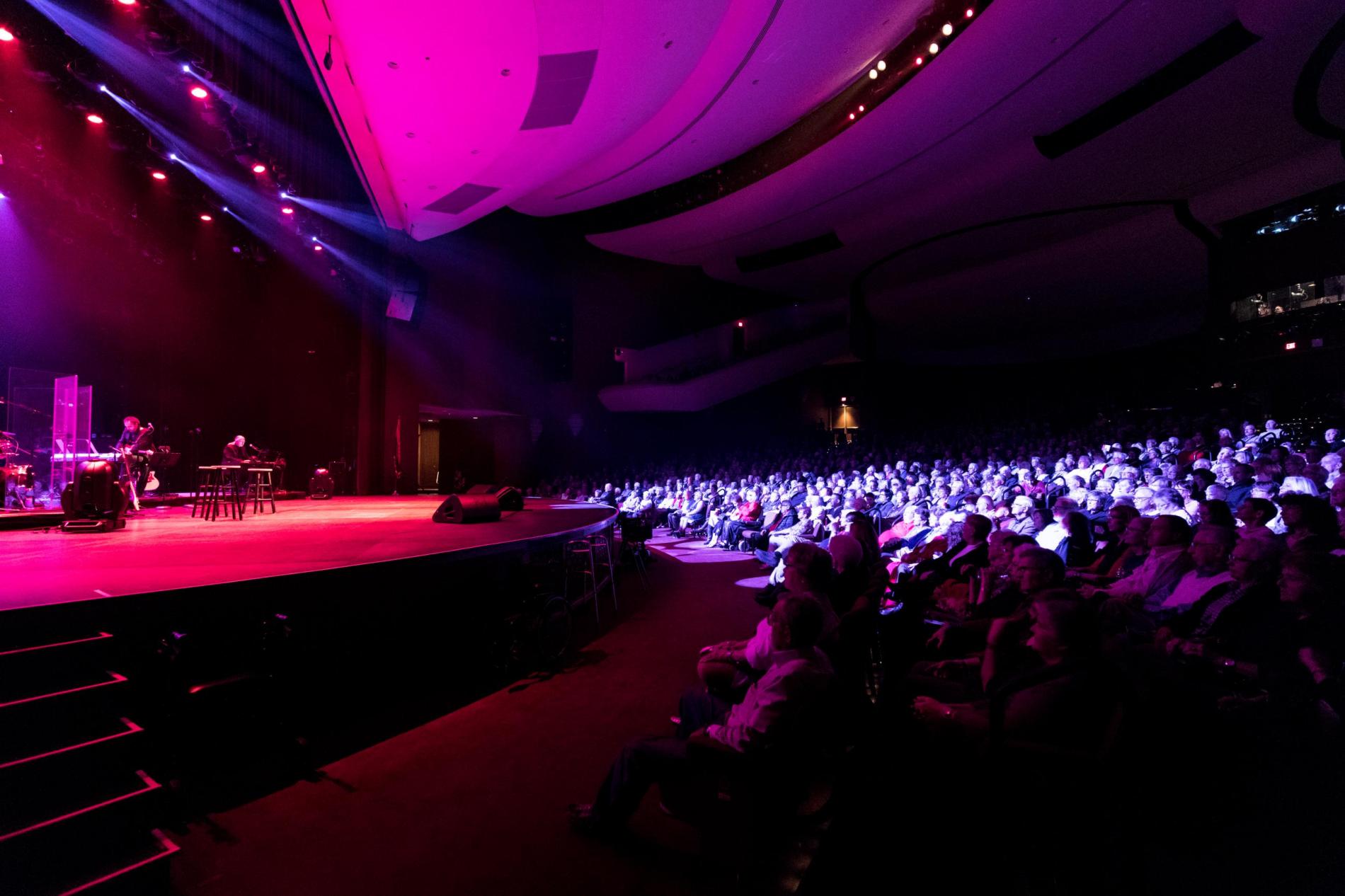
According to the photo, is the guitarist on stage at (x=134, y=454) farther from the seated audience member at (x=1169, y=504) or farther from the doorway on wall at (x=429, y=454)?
the seated audience member at (x=1169, y=504)

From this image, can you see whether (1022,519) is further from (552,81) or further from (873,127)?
(873,127)

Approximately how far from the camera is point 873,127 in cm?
954

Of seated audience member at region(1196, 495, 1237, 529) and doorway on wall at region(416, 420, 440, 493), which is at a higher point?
doorway on wall at region(416, 420, 440, 493)

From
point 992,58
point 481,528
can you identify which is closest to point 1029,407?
point 992,58

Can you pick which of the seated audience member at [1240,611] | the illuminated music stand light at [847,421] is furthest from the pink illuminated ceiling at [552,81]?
→ the illuminated music stand light at [847,421]

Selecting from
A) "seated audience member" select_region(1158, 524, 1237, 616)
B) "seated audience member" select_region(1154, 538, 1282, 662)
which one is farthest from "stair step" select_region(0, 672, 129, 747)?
"seated audience member" select_region(1158, 524, 1237, 616)

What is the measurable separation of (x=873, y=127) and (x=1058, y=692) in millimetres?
9534

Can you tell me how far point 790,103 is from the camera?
974 cm

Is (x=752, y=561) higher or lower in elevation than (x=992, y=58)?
lower

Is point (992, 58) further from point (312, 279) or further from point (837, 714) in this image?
point (312, 279)

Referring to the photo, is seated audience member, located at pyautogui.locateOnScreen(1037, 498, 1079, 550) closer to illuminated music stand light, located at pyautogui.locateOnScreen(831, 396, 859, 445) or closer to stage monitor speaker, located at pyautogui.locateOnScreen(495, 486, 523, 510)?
stage monitor speaker, located at pyautogui.locateOnScreen(495, 486, 523, 510)

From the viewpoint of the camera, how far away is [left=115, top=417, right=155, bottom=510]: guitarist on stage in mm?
6195

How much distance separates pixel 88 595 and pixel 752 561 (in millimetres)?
6994

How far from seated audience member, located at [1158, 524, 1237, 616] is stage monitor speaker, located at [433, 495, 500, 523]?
Answer: 4668mm
